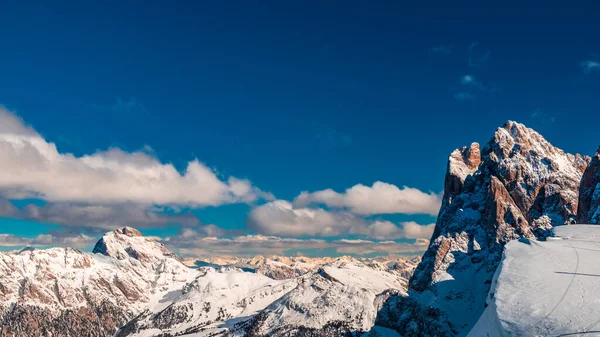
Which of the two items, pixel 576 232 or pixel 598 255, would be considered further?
pixel 576 232

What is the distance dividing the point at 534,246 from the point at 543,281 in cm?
2068

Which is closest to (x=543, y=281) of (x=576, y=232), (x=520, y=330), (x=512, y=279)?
(x=512, y=279)

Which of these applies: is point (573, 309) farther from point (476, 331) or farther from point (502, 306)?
point (476, 331)

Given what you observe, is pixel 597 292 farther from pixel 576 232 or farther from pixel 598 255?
pixel 576 232

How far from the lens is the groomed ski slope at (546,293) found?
89.0m

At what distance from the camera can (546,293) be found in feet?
320

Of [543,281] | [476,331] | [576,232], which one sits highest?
[576,232]

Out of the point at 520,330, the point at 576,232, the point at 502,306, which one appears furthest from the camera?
the point at 576,232

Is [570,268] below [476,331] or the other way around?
the other way around

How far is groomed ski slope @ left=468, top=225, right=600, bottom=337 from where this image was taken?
3504 inches

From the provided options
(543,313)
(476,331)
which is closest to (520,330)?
(543,313)

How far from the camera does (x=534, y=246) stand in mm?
120750

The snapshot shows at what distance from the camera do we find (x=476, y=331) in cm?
10344

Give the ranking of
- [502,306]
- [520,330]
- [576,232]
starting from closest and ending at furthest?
[520,330]
[502,306]
[576,232]
